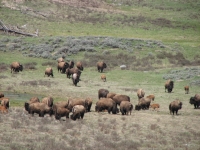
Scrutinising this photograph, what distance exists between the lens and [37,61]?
1967 inches

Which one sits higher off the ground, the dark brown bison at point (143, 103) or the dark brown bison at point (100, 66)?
the dark brown bison at point (100, 66)

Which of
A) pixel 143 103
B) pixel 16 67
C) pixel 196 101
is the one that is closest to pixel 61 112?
pixel 143 103

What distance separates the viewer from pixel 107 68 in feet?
165

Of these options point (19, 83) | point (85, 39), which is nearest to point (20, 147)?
point (19, 83)

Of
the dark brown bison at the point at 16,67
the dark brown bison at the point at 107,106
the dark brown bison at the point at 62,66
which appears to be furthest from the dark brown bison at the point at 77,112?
the dark brown bison at the point at 62,66

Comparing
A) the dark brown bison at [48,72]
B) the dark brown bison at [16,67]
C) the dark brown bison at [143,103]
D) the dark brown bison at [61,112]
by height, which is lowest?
the dark brown bison at [61,112]

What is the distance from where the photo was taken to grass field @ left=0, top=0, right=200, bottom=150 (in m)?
21.8

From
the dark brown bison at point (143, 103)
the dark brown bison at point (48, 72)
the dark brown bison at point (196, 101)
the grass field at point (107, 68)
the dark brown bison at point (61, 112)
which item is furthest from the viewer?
the dark brown bison at point (48, 72)

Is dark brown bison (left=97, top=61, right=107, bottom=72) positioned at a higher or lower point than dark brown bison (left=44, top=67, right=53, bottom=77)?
higher

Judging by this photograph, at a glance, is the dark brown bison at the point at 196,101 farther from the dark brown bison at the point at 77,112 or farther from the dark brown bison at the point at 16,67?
the dark brown bison at the point at 16,67

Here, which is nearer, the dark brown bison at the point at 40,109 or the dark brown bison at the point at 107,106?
the dark brown bison at the point at 40,109

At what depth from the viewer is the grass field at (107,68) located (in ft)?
71.5

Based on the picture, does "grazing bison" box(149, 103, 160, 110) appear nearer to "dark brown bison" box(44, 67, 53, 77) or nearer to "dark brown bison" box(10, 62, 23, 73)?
"dark brown bison" box(44, 67, 53, 77)

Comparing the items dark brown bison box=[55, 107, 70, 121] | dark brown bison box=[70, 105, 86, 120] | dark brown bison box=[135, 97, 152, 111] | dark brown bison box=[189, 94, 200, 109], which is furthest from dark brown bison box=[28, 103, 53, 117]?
dark brown bison box=[189, 94, 200, 109]
